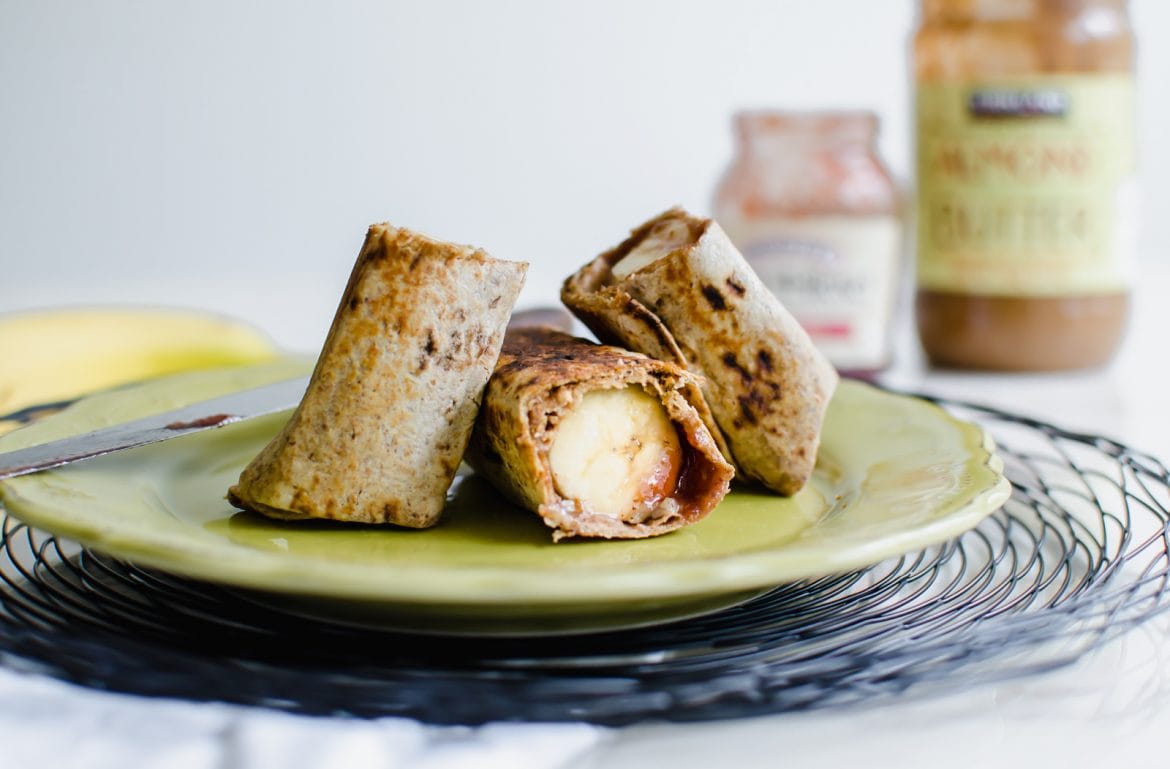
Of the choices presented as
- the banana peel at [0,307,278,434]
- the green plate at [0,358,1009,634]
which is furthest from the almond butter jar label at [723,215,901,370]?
the banana peel at [0,307,278,434]

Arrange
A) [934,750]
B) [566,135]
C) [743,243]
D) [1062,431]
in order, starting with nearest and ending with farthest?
[934,750]
[1062,431]
[743,243]
[566,135]

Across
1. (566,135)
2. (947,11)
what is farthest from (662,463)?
(566,135)

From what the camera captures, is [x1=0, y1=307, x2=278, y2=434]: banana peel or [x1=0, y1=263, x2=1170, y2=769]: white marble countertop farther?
Answer: [x1=0, y1=307, x2=278, y2=434]: banana peel

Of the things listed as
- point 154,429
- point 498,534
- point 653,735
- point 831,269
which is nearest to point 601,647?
point 653,735

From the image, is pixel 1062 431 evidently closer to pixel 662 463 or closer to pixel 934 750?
pixel 662 463

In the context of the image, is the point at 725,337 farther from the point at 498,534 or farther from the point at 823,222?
the point at 823,222

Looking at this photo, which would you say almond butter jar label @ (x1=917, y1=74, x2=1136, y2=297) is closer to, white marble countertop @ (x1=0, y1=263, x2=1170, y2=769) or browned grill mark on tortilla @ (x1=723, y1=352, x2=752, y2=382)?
browned grill mark on tortilla @ (x1=723, y1=352, x2=752, y2=382)
